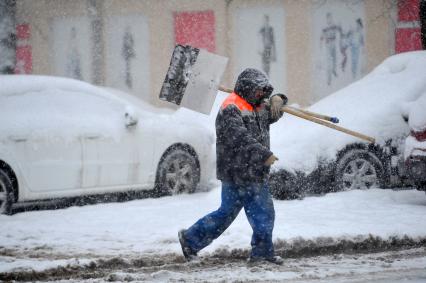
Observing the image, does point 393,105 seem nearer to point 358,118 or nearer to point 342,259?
point 358,118

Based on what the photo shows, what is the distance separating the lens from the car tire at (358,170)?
30.5 ft

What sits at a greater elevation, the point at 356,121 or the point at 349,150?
the point at 356,121

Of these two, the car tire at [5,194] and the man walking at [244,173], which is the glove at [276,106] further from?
the car tire at [5,194]

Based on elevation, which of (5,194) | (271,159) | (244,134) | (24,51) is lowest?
(5,194)

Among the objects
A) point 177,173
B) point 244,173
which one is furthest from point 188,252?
point 177,173

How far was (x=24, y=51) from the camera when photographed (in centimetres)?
1877

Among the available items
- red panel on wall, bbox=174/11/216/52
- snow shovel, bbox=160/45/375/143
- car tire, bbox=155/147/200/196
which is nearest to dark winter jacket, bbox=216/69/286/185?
snow shovel, bbox=160/45/375/143

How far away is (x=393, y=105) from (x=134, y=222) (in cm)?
415

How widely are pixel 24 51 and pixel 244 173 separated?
47.5 feet

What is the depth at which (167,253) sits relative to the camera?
6.27 meters

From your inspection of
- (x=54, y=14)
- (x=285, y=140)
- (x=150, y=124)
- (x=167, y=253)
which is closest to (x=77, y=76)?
(x=54, y=14)

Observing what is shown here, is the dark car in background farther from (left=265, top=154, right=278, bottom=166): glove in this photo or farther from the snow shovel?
(left=265, top=154, right=278, bottom=166): glove

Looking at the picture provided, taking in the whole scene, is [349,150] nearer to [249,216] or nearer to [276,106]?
[276,106]

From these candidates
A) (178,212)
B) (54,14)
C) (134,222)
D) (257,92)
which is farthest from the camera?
(54,14)
